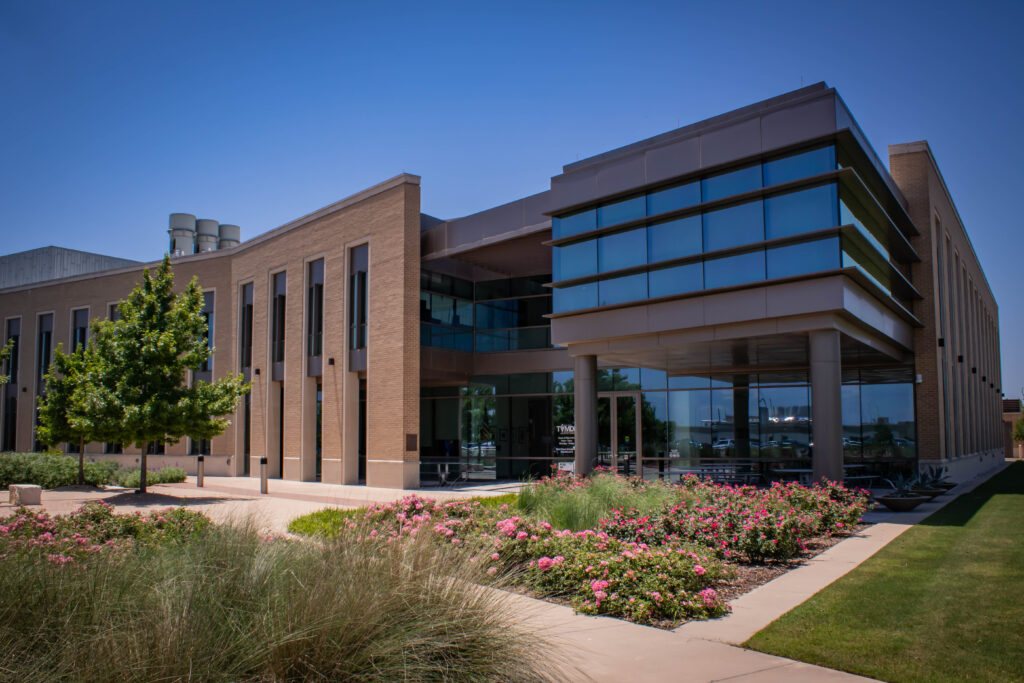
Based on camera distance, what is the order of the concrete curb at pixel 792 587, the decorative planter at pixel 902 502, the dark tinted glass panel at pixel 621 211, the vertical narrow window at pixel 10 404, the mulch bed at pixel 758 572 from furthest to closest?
the vertical narrow window at pixel 10 404
the dark tinted glass panel at pixel 621 211
the decorative planter at pixel 902 502
the mulch bed at pixel 758 572
the concrete curb at pixel 792 587

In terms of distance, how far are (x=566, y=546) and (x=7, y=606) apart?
5878 millimetres

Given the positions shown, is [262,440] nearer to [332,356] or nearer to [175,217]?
[332,356]

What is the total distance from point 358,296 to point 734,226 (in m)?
15.1

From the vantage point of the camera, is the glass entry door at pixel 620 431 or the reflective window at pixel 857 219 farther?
the glass entry door at pixel 620 431

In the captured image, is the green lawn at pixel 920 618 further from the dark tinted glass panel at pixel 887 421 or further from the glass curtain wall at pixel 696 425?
the dark tinted glass panel at pixel 887 421

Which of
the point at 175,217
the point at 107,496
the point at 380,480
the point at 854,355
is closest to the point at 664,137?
the point at 854,355

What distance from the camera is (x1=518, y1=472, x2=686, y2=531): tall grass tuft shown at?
1125cm

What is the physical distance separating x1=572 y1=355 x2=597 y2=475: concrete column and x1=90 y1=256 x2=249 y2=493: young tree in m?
11.2

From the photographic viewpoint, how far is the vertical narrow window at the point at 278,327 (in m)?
31.7

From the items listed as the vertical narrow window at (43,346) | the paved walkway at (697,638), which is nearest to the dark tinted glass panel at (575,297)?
the paved walkway at (697,638)

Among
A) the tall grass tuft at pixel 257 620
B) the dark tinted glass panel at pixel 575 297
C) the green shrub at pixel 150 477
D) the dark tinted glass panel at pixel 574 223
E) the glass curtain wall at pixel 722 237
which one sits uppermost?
the dark tinted glass panel at pixel 574 223

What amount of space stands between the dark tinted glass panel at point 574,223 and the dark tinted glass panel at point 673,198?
1894mm

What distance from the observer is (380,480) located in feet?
82.9

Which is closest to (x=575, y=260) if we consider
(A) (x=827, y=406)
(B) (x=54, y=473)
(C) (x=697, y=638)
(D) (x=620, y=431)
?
(D) (x=620, y=431)
